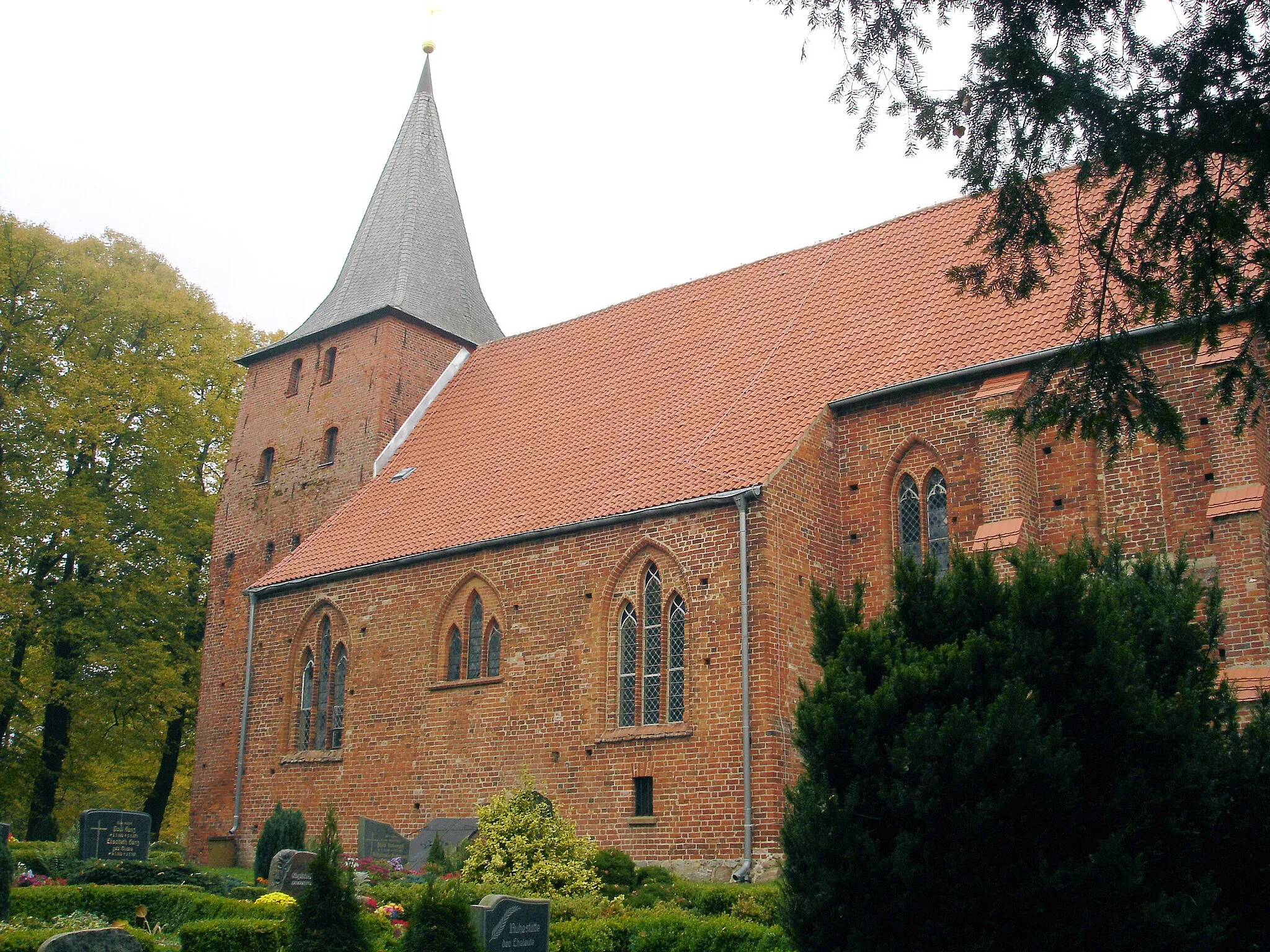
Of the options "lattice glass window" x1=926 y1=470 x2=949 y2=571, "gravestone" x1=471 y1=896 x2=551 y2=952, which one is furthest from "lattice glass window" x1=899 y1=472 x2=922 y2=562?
"gravestone" x1=471 y1=896 x2=551 y2=952

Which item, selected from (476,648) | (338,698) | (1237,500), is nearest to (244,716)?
(338,698)

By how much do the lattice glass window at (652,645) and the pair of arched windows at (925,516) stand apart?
3.35m

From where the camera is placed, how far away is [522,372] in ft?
81.1

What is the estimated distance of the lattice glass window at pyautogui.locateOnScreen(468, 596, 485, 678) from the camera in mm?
20031

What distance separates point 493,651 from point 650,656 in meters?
2.99

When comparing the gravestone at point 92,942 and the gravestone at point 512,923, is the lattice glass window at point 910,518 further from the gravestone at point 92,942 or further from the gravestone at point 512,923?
the gravestone at point 92,942

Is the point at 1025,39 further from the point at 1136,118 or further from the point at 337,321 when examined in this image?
the point at 337,321

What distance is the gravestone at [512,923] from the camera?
34.5ft

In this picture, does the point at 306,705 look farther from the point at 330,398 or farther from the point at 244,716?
the point at 330,398

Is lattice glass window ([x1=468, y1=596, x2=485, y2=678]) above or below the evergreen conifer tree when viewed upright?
above

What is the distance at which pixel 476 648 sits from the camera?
790 inches

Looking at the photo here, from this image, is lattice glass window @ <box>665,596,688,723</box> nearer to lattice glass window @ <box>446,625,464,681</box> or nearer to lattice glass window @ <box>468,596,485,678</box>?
lattice glass window @ <box>468,596,485,678</box>

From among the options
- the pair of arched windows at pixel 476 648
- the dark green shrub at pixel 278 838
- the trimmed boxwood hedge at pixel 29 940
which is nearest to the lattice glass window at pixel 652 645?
the pair of arched windows at pixel 476 648

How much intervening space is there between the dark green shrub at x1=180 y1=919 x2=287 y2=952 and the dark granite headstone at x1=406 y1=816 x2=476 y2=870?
5928mm
